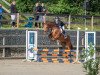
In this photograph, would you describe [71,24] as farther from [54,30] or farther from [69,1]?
[69,1]

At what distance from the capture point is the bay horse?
26131 millimetres

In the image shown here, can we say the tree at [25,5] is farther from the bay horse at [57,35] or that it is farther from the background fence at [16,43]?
the bay horse at [57,35]

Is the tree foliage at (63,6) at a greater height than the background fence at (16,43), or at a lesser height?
greater

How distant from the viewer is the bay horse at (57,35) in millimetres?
26131

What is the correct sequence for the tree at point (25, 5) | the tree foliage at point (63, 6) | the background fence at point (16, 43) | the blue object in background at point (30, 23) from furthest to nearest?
the tree at point (25, 5) < the tree foliage at point (63, 6) < the blue object in background at point (30, 23) < the background fence at point (16, 43)

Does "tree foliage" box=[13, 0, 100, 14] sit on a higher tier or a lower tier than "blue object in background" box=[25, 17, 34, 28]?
higher

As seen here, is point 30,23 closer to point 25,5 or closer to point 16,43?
point 16,43

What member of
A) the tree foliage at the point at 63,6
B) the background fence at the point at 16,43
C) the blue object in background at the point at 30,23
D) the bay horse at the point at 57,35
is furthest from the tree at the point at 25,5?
the bay horse at the point at 57,35

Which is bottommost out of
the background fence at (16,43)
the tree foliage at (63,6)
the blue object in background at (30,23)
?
the background fence at (16,43)

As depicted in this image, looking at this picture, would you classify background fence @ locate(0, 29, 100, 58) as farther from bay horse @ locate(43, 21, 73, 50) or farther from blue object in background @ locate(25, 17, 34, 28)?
blue object in background @ locate(25, 17, 34, 28)

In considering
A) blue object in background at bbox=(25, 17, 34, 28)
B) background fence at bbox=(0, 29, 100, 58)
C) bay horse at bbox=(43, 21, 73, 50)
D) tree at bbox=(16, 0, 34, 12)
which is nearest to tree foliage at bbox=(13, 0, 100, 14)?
tree at bbox=(16, 0, 34, 12)

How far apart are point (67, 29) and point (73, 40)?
2.40 ft

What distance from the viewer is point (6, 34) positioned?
27.3 meters

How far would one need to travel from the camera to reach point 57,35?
26.6 meters
